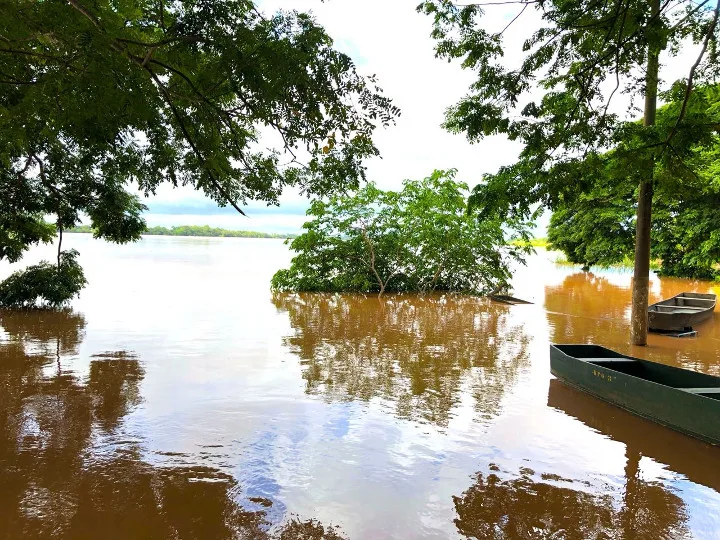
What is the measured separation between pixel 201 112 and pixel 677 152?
7252mm

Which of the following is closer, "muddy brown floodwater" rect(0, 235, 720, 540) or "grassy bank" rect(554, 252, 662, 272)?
"muddy brown floodwater" rect(0, 235, 720, 540)

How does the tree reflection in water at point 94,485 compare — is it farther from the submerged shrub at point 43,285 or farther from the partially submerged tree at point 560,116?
the submerged shrub at point 43,285

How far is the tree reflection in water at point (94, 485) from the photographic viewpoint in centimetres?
454

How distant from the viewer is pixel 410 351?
1252 centimetres

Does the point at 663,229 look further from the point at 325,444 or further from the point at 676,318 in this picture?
the point at 325,444

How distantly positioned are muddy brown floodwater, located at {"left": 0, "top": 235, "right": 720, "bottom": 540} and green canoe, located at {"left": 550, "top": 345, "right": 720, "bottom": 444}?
0.74 ft

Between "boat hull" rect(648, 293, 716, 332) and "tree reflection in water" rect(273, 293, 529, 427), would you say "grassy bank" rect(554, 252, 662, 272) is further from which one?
"tree reflection in water" rect(273, 293, 529, 427)

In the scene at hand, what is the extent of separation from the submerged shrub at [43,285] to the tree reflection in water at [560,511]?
668 inches

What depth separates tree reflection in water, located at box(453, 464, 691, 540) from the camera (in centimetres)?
471

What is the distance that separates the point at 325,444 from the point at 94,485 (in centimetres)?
270

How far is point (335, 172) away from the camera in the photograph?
23.2ft

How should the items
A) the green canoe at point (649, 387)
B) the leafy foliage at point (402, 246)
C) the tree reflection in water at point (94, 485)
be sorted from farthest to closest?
the leafy foliage at point (402, 246) < the green canoe at point (649, 387) < the tree reflection in water at point (94, 485)

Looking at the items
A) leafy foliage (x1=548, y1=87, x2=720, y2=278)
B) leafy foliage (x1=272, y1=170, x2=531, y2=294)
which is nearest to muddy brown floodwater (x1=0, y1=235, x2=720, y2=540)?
leafy foliage (x1=272, y1=170, x2=531, y2=294)

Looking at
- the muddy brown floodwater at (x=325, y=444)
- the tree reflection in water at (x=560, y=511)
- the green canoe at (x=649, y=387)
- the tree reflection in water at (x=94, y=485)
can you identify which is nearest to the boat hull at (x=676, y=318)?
the muddy brown floodwater at (x=325, y=444)
